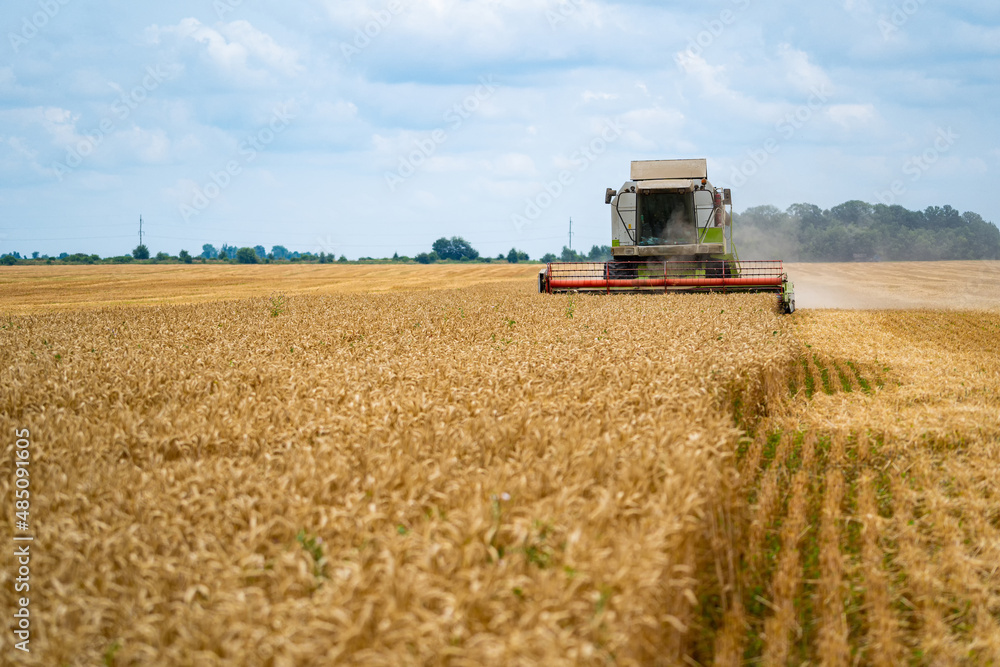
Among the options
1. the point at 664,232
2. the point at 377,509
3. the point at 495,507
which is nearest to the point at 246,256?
the point at 664,232

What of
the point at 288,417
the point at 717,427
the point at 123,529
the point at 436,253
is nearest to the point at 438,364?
the point at 288,417

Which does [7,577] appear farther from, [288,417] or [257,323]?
[257,323]

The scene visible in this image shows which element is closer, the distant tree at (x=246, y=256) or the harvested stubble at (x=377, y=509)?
the harvested stubble at (x=377, y=509)

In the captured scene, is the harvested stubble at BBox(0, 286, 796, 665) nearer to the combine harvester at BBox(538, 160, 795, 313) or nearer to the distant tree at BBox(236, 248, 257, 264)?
the combine harvester at BBox(538, 160, 795, 313)

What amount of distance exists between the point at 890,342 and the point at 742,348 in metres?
7.06

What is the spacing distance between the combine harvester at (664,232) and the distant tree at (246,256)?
65492 millimetres

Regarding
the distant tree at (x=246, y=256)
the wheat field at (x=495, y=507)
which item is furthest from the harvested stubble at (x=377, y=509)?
the distant tree at (x=246, y=256)

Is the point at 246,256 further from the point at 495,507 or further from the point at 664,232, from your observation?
the point at 495,507

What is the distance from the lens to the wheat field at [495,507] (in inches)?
97.4

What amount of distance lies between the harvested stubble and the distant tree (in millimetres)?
75162

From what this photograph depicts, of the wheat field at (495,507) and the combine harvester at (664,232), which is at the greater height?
the combine harvester at (664,232)

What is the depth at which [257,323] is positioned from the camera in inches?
460

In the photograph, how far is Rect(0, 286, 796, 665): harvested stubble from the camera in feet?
7.93

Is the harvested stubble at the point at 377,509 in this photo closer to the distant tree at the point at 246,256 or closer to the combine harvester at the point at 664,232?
the combine harvester at the point at 664,232
